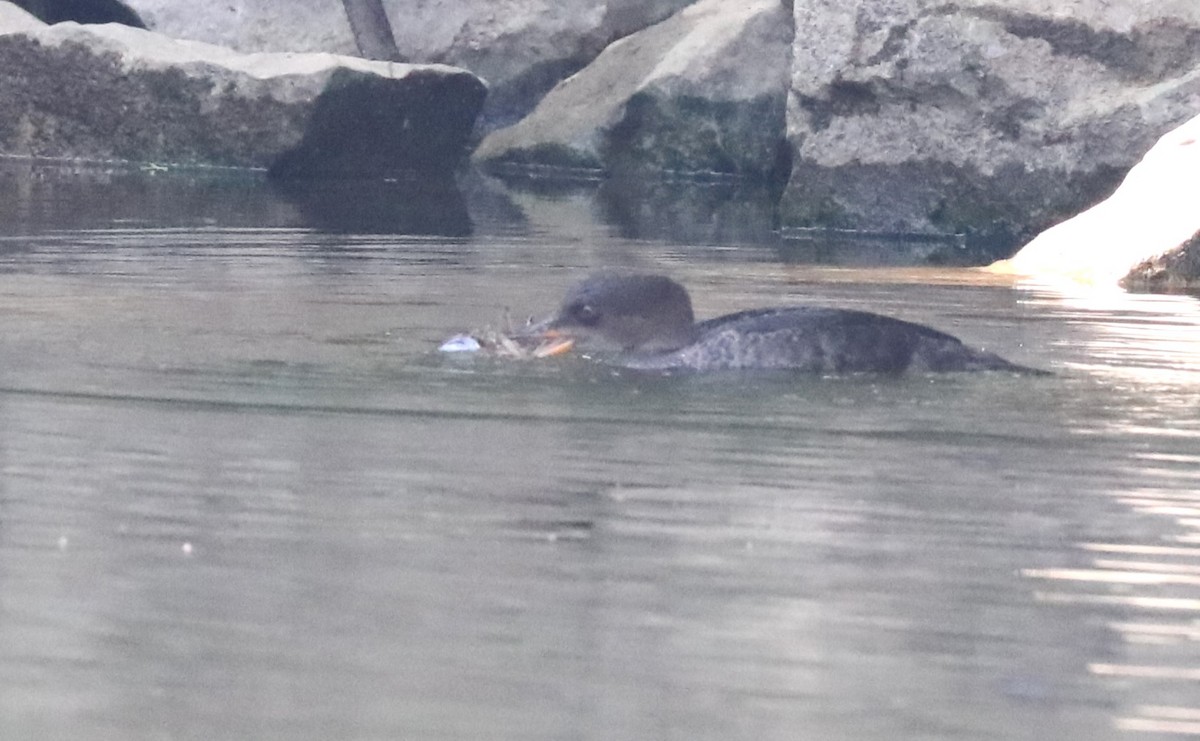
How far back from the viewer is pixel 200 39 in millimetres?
22719

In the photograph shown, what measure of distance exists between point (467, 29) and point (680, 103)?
3789 millimetres

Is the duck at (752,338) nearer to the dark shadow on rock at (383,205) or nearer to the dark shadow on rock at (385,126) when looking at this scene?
the dark shadow on rock at (383,205)

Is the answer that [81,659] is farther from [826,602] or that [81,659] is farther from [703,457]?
[703,457]

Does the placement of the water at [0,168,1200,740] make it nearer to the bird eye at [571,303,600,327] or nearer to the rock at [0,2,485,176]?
the bird eye at [571,303,600,327]

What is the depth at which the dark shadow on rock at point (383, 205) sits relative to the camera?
13.6 meters

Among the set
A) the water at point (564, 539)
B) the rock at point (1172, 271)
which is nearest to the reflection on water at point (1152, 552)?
the water at point (564, 539)

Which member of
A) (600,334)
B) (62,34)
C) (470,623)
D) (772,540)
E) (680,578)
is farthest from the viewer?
(62,34)

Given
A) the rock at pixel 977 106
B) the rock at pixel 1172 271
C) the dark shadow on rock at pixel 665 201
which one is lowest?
the dark shadow on rock at pixel 665 201

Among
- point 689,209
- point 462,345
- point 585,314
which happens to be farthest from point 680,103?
point 462,345

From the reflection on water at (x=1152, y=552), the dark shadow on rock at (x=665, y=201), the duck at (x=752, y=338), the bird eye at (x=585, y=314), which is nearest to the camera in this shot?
the reflection on water at (x=1152, y=552)

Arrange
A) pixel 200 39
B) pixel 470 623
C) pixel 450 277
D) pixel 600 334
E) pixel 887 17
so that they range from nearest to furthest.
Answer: pixel 470 623
pixel 600 334
pixel 450 277
pixel 887 17
pixel 200 39

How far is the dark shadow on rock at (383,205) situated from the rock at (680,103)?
132 cm

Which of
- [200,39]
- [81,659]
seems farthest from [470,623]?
[200,39]

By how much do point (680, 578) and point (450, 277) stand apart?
19.7 ft
